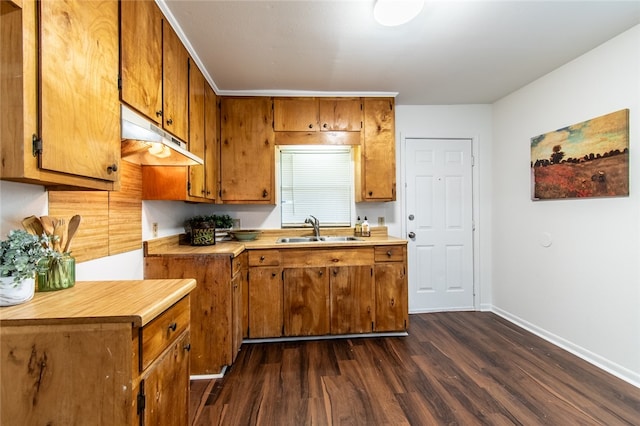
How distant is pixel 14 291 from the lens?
2.83 ft

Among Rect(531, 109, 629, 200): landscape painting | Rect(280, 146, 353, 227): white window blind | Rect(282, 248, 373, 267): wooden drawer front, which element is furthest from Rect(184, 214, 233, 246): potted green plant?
Rect(531, 109, 629, 200): landscape painting

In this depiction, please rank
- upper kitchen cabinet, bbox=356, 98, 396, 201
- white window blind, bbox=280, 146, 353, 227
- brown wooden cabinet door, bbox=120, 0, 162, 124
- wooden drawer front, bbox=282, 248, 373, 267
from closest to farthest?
brown wooden cabinet door, bbox=120, 0, 162, 124
wooden drawer front, bbox=282, 248, 373, 267
upper kitchen cabinet, bbox=356, 98, 396, 201
white window blind, bbox=280, 146, 353, 227

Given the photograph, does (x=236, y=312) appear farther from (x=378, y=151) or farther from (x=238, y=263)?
(x=378, y=151)

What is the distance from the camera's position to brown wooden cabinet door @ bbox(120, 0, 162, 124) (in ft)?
4.10

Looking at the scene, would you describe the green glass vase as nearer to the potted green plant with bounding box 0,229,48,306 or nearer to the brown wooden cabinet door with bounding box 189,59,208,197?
the potted green plant with bounding box 0,229,48,306

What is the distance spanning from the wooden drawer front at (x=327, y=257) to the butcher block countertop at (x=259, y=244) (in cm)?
5

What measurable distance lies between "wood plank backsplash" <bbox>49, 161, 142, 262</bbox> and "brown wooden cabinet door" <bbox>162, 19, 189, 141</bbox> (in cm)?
39

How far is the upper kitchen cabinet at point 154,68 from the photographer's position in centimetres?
128

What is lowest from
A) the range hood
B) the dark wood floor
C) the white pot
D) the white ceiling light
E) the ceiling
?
the dark wood floor

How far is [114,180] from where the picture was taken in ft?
3.77

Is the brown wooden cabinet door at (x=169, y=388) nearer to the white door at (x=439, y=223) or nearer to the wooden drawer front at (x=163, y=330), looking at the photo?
the wooden drawer front at (x=163, y=330)

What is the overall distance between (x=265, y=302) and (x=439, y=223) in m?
2.23

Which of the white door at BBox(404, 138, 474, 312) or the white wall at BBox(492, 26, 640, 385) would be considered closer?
the white wall at BBox(492, 26, 640, 385)

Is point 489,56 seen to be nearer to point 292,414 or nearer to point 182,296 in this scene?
point 182,296
